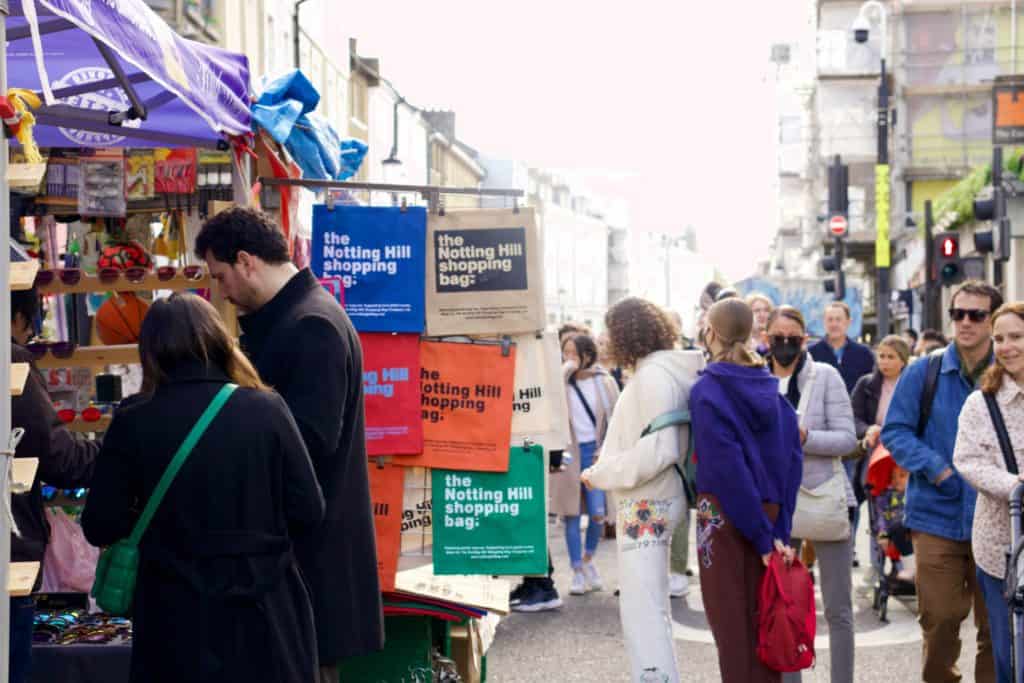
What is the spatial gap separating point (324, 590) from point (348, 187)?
2.31 metres

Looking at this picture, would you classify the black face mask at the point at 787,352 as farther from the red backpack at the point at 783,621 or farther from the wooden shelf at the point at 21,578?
the wooden shelf at the point at 21,578

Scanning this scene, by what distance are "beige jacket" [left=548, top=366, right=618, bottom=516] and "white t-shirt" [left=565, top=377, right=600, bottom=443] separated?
0.08ft

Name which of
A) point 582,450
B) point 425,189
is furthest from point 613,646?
point 425,189

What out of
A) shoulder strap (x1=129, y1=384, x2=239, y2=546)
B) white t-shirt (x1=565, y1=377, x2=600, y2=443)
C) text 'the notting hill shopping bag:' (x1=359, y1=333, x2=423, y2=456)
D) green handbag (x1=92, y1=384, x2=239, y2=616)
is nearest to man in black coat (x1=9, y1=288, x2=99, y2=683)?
green handbag (x1=92, y1=384, x2=239, y2=616)

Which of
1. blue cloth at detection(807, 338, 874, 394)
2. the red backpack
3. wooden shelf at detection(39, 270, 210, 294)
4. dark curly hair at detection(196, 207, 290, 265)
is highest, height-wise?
dark curly hair at detection(196, 207, 290, 265)

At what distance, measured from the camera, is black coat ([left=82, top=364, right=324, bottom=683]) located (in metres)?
4.10

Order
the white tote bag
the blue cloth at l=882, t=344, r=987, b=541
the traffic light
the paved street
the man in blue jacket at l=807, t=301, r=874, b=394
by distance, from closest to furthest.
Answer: the blue cloth at l=882, t=344, r=987, b=541 → the white tote bag → the paved street → the man in blue jacket at l=807, t=301, r=874, b=394 → the traffic light

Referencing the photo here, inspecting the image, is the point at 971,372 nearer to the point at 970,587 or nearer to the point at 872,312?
the point at 970,587

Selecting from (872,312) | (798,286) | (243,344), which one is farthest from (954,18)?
(243,344)

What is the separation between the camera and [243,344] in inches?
200

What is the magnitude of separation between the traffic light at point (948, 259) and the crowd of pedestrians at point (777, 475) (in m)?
12.0

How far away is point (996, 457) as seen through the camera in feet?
19.7

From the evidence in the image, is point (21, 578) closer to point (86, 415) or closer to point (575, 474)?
point (86, 415)

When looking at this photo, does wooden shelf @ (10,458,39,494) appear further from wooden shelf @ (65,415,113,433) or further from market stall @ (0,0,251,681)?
wooden shelf @ (65,415,113,433)
